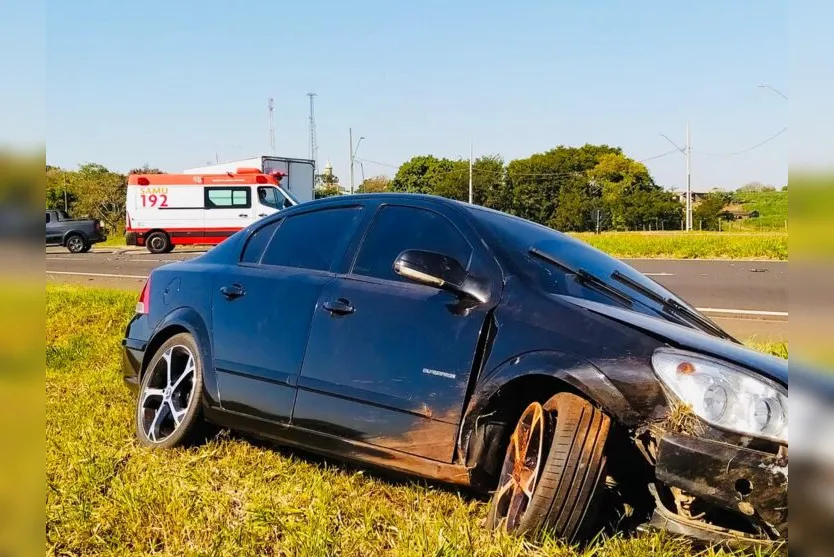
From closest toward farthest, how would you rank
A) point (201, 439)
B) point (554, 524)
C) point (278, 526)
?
point (554, 524), point (278, 526), point (201, 439)

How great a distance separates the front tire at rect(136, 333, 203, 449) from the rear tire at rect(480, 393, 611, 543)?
1996mm

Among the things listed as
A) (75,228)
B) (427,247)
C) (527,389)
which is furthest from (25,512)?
(75,228)

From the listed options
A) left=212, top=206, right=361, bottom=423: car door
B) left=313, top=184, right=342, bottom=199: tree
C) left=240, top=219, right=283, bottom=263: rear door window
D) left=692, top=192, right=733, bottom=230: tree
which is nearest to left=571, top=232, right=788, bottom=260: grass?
left=313, top=184, right=342, bottom=199: tree

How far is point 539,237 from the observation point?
381cm

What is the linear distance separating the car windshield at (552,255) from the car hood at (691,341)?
22 centimetres

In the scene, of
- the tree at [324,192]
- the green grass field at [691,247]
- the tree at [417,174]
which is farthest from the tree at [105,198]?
the green grass field at [691,247]

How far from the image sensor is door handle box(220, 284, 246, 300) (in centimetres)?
406

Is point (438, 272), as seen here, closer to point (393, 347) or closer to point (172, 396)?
point (393, 347)

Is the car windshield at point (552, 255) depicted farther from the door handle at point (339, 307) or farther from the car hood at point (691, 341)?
the door handle at point (339, 307)

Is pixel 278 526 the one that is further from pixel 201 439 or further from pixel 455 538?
pixel 201 439

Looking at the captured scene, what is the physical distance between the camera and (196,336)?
13.8ft

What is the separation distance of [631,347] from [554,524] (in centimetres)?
69

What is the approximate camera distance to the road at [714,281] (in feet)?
28.8

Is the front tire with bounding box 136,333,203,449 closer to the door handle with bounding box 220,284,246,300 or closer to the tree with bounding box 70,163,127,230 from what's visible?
the door handle with bounding box 220,284,246,300
